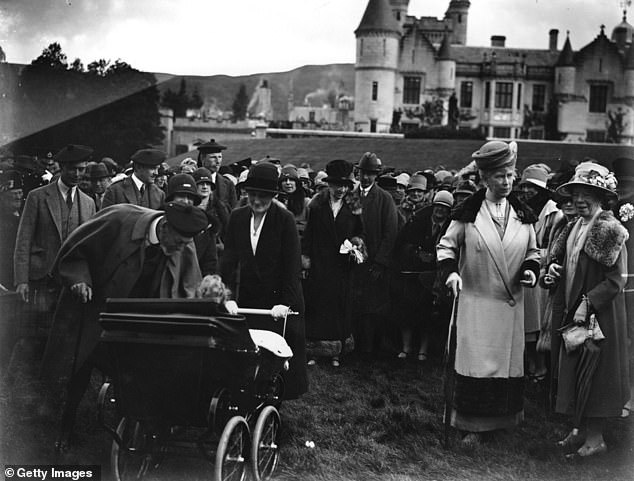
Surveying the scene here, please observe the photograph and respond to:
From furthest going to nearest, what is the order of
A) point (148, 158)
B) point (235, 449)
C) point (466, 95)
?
point (466, 95) < point (148, 158) < point (235, 449)

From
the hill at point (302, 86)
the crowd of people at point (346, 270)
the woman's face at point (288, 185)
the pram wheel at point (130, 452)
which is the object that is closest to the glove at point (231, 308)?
the crowd of people at point (346, 270)

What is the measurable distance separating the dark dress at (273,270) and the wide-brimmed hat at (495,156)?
5.05 ft

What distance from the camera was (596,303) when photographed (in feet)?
20.3

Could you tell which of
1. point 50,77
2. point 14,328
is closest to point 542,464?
point 14,328

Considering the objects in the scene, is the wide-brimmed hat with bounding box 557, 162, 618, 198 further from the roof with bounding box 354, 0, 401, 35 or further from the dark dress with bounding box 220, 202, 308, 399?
the roof with bounding box 354, 0, 401, 35

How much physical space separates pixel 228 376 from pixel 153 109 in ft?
96.0

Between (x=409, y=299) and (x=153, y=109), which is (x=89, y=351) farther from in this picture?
(x=153, y=109)

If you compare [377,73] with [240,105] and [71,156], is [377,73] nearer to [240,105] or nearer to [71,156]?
[240,105]

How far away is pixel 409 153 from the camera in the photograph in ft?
128

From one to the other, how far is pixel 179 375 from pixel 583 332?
3239mm

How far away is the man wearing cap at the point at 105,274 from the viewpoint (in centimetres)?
553

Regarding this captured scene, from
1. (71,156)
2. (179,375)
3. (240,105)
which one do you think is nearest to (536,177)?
(71,156)

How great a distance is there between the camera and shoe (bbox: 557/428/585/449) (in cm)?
648

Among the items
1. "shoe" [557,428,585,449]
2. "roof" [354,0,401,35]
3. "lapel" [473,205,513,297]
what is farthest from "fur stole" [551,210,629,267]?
"roof" [354,0,401,35]
